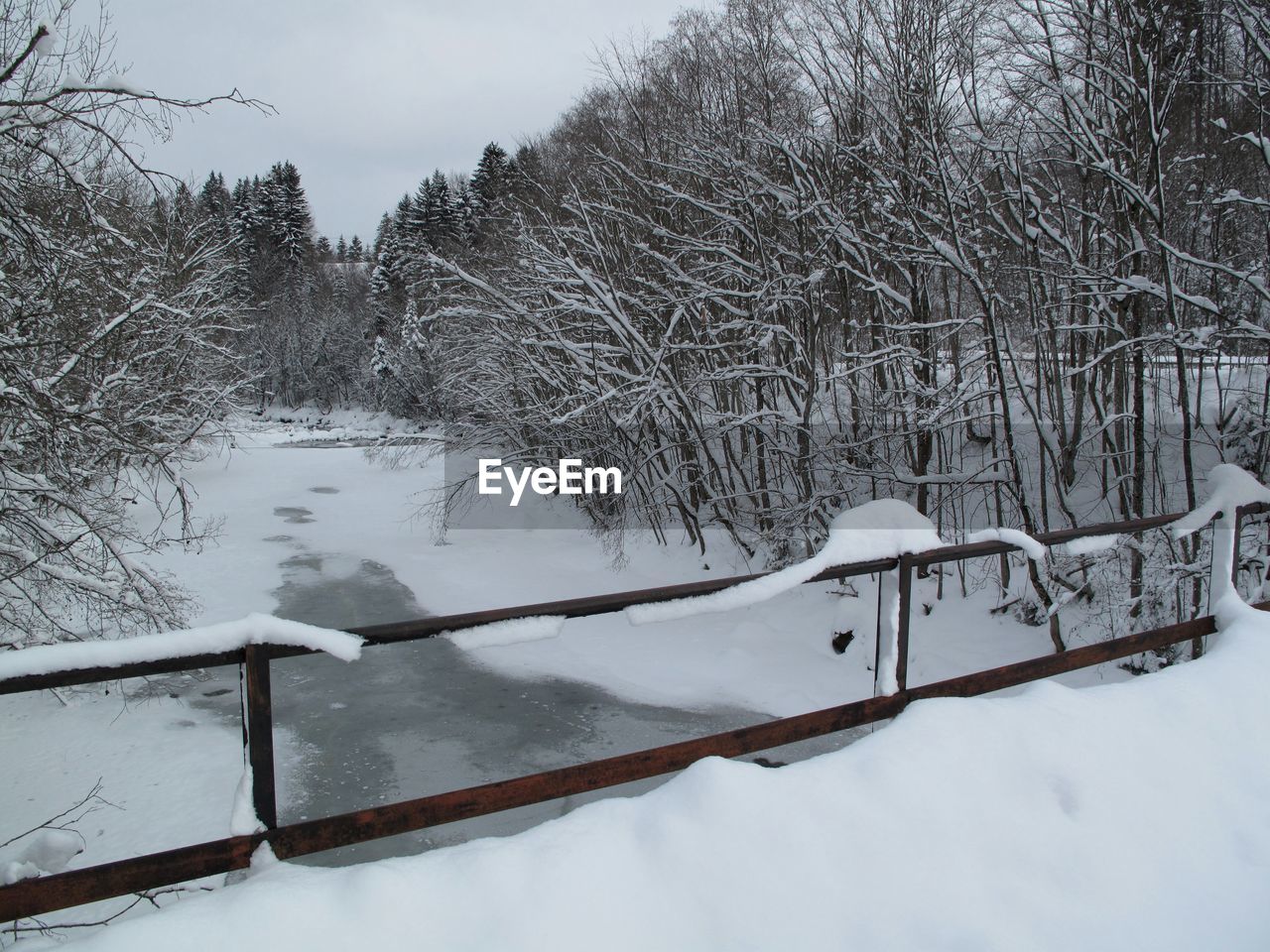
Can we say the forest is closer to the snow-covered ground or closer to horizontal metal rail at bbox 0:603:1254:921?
the snow-covered ground

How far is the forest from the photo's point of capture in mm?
7125

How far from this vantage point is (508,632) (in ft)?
7.92

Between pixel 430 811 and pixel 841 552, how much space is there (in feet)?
5.07

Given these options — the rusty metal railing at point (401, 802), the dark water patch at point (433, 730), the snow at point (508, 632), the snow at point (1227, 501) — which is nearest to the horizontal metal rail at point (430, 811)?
the rusty metal railing at point (401, 802)

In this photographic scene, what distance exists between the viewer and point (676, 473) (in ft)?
49.7

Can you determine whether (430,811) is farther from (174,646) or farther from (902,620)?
(902,620)

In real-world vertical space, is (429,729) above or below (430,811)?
below

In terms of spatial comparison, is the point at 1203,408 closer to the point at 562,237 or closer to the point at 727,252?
the point at 727,252

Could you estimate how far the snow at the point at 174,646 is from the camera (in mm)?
1832

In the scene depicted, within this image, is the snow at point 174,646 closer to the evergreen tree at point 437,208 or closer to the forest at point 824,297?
the forest at point 824,297

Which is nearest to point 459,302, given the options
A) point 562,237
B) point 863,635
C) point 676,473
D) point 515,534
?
point 562,237

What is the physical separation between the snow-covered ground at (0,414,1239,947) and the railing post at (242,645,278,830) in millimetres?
239

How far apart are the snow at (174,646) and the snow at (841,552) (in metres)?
0.90

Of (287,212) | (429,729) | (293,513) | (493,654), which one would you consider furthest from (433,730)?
(287,212)
